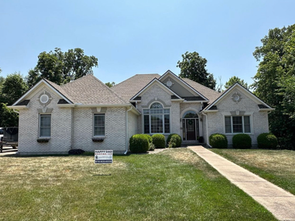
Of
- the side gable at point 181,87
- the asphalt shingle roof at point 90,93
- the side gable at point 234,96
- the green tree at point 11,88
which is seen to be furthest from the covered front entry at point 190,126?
the green tree at point 11,88

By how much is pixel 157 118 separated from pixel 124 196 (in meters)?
14.0

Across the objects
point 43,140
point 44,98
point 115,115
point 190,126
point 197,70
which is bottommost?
point 43,140

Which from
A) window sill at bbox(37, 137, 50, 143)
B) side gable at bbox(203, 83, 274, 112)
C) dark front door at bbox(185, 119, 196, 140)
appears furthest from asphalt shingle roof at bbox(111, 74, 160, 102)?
window sill at bbox(37, 137, 50, 143)

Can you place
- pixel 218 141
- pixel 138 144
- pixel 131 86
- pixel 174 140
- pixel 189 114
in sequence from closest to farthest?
pixel 138 144 < pixel 218 141 < pixel 174 140 < pixel 189 114 < pixel 131 86

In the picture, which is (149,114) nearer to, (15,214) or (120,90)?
(120,90)

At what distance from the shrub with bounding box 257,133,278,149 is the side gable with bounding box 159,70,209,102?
241 inches

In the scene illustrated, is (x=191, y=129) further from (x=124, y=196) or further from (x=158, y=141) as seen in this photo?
(x=124, y=196)

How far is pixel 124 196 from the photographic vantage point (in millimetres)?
5371

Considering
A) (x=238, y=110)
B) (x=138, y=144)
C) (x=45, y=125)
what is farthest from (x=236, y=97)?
(x=45, y=125)

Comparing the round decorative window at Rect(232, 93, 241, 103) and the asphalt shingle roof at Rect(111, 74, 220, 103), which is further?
the asphalt shingle roof at Rect(111, 74, 220, 103)

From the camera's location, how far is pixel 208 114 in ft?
59.8

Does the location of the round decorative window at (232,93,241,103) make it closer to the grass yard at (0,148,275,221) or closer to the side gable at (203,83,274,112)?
the side gable at (203,83,274,112)

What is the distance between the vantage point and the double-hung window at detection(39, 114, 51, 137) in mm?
14852

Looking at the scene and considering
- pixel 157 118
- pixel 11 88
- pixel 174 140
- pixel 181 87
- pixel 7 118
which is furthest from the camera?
pixel 11 88
